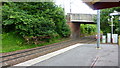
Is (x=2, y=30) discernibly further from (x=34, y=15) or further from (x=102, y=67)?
(x=102, y=67)

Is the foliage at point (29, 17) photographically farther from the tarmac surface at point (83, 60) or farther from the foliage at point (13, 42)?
the tarmac surface at point (83, 60)

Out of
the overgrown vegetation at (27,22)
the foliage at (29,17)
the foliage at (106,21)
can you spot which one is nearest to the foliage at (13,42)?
the overgrown vegetation at (27,22)

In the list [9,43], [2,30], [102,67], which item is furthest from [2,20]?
[102,67]

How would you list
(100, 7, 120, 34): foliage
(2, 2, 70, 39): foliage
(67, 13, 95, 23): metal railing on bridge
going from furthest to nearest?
(67, 13, 95, 23): metal railing on bridge → (100, 7, 120, 34): foliage → (2, 2, 70, 39): foliage

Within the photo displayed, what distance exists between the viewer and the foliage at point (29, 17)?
10234mm

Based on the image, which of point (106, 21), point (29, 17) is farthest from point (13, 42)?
point (106, 21)

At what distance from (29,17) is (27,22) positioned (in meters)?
0.83

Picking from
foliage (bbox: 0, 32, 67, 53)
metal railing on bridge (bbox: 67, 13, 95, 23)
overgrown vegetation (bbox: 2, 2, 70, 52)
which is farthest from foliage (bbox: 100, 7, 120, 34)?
foliage (bbox: 0, 32, 67, 53)

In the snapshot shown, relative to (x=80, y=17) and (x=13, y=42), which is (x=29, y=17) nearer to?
(x=13, y=42)

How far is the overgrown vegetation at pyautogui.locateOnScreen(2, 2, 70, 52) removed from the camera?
33.6 ft

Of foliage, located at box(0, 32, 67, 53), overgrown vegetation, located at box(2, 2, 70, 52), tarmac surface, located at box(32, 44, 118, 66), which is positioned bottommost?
tarmac surface, located at box(32, 44, 118, 66)

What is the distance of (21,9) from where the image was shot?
11.8 meters

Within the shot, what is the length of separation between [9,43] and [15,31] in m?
1.28

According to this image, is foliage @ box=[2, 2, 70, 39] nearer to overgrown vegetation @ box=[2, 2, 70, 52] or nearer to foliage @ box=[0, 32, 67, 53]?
overgrown vegetation @ box=[2, 2, 70, 52]
